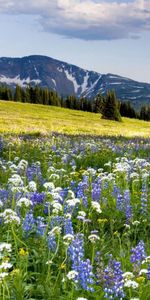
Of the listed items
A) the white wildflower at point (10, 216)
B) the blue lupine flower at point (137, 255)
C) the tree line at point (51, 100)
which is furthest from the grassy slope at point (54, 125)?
the tree line at point (51, 100)

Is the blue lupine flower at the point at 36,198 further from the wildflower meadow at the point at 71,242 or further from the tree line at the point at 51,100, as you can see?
the tree line at the point at 51,100

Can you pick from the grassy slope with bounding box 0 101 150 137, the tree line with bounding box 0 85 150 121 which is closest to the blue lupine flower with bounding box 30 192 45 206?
the grassy slope with bounding box 0 101 150 137

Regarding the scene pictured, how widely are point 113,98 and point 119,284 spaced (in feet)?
262

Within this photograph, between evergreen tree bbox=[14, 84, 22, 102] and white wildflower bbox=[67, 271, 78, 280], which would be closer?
white wildflower bbox=[67, 271, 78, 280]

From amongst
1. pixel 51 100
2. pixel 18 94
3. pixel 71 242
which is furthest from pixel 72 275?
pixel 51 100

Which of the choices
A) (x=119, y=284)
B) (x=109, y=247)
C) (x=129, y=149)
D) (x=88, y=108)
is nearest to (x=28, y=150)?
(x=129, y=149)

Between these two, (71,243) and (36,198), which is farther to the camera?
(36,198)

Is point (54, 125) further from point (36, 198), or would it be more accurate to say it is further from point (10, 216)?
point (10, 216)

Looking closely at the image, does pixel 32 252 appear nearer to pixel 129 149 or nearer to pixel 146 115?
pixel 129 149

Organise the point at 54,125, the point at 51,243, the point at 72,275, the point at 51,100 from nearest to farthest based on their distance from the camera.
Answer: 1. the point at 72,275
2. the point at 51,243
3. the point at 54,125
4. the point at 51,100

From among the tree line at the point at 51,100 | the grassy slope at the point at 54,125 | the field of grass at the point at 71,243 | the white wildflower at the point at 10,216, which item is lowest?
the field of grass at the point at 71,243

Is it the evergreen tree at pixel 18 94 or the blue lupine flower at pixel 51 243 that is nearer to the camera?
the blue lupine flower at pixel 51 243

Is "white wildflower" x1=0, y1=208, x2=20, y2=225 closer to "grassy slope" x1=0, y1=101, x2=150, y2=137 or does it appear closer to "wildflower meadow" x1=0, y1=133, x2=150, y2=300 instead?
"wildflower meadow" x1=0, y1=133, x2=150, y2=300

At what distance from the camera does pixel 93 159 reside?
15438mm
